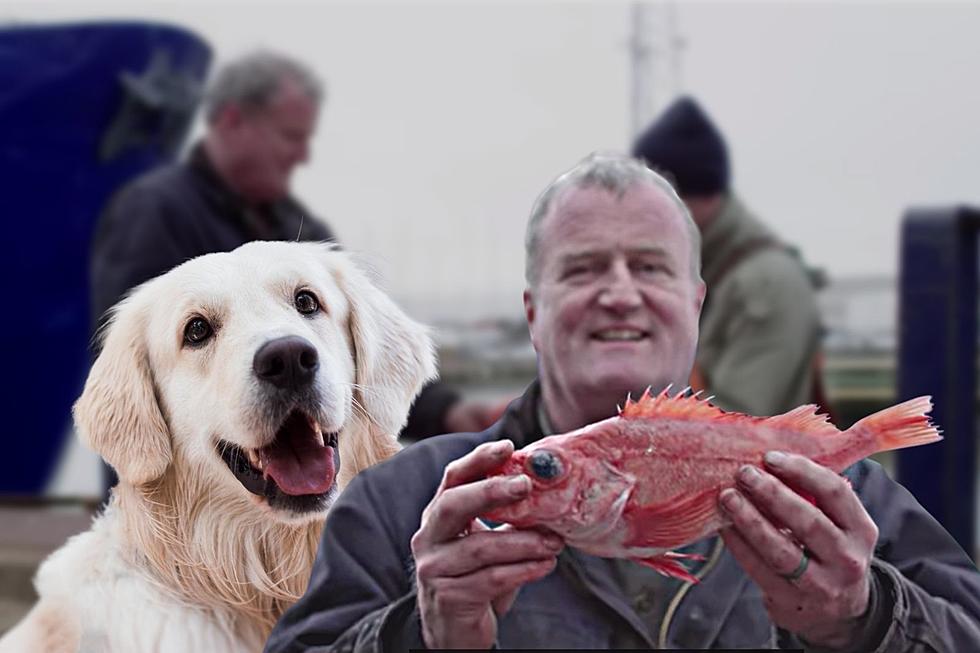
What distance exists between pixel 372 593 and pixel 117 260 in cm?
67

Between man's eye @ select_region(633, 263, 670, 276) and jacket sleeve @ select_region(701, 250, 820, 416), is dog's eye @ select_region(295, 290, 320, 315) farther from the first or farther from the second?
→ jacket sleeve @ select_region(701, 250, 820, 416)

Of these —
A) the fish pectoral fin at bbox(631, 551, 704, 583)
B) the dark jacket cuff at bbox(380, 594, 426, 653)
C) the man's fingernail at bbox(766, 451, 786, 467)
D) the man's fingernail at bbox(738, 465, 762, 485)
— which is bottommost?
the dark jacket cuff at bbox(380, 594, 426, 653)

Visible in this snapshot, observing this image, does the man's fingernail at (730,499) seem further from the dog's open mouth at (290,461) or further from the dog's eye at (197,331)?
the dog's eye at (197,331)

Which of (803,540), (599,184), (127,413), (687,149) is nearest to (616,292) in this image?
(599,184)

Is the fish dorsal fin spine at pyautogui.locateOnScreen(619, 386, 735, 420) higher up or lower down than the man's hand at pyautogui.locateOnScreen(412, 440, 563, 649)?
higher up

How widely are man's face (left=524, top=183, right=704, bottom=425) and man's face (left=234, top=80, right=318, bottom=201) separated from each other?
0.52 meters

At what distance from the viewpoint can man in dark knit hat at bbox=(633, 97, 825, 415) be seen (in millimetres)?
2645

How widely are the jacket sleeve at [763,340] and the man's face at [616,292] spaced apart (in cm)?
Answer: 111

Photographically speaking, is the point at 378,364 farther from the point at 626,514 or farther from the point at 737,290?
the point at 737,290

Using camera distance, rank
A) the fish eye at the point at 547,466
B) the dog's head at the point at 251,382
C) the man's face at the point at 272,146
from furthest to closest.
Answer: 1. the man's face at the point at 272,146
2. the dog's head at the point at 251,382
3. the fish eye at the point at 547,466

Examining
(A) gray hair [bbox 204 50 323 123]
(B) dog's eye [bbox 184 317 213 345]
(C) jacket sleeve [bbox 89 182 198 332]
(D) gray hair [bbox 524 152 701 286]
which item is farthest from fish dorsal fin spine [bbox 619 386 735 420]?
(A) gray hair [bbox 204 50 323 123]

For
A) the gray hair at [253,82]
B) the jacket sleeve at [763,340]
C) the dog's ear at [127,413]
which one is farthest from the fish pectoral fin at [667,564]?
the jacket sleeve at [763,340]

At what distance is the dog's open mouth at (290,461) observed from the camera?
1.36 meters

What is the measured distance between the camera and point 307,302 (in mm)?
1409
